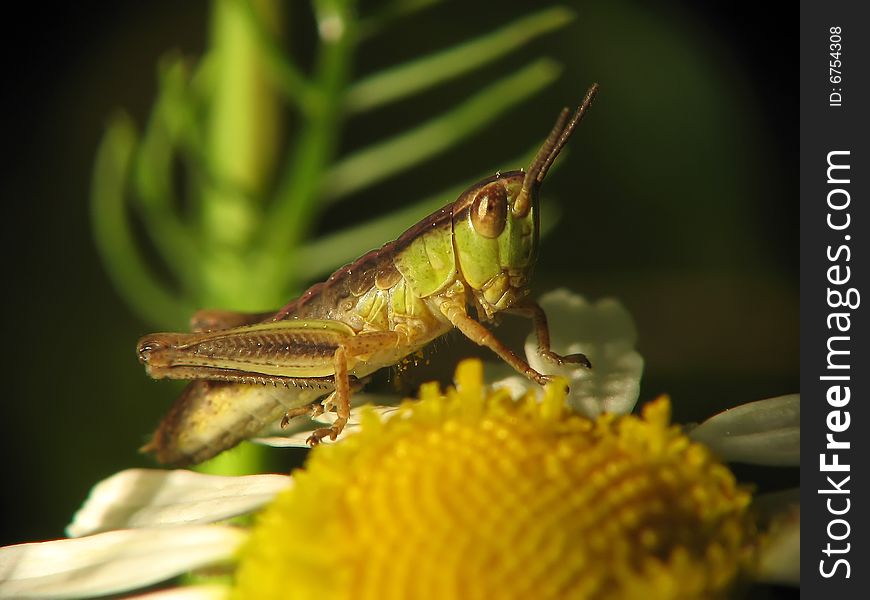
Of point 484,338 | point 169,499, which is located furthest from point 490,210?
point 169,499

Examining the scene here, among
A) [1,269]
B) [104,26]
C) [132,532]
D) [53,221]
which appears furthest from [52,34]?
[132,532]

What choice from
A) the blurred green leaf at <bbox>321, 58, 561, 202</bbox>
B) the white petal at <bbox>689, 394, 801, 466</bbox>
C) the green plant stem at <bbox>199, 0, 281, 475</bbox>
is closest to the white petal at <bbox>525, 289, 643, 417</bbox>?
the white petal at <bbox>689, 394, 801, 466</bbox>

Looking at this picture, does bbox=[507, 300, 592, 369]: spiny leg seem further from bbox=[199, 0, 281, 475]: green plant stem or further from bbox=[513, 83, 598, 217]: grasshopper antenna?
bbox=[199, 0, 281, 475]: green plant stem

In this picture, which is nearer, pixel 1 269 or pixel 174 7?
pixel 1 269

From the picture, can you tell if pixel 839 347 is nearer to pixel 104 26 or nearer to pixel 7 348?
pixel 7 348

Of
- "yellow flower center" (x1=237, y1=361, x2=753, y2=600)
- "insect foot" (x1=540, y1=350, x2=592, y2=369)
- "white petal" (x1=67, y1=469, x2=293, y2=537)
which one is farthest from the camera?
"insect foot" (x1=540, y1=350, x2=592, y2=369)

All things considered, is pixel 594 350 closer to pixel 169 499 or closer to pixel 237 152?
pixel 169 499

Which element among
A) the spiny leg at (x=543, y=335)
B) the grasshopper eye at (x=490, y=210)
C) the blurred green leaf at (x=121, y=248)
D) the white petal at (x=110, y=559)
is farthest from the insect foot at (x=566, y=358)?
the blurred green leaf at (x=121, y=248)
